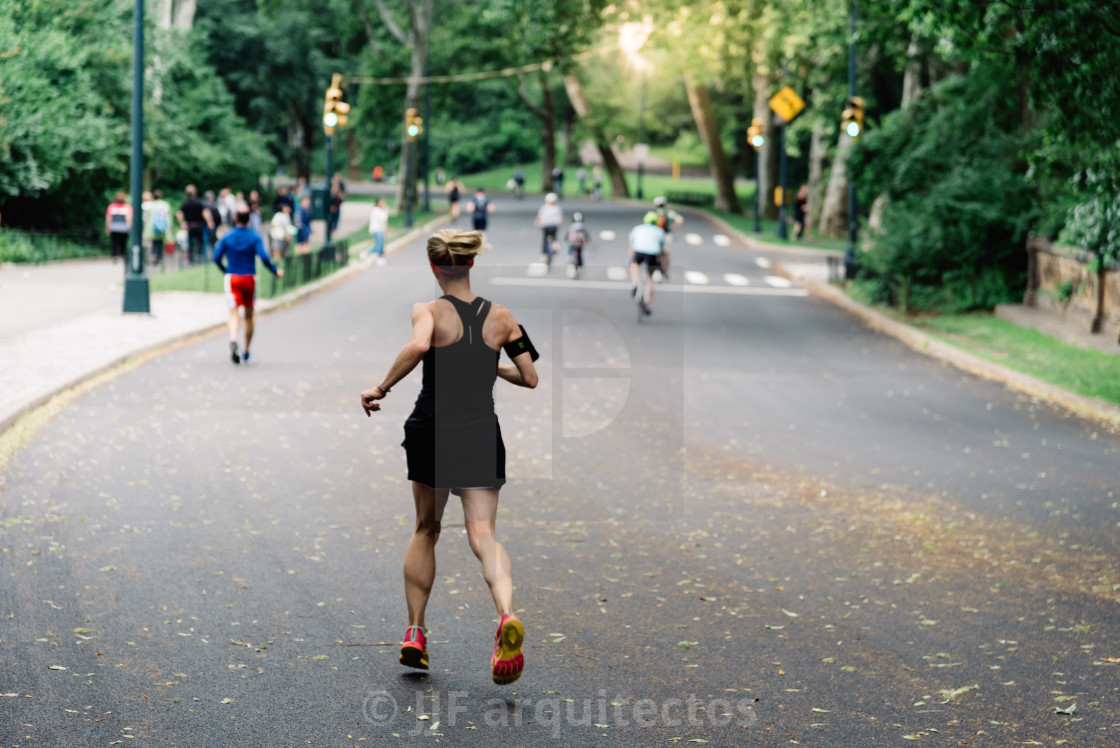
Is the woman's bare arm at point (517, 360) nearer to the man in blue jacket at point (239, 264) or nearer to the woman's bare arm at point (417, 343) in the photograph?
the woman's bare arm at point (417, 343)

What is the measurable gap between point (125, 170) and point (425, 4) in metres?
18.6

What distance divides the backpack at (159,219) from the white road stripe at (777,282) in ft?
46.7

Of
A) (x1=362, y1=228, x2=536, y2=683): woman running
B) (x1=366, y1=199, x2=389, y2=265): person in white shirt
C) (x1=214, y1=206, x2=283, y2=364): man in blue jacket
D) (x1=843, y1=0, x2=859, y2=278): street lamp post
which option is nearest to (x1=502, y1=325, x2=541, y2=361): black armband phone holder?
(x1=362, y1=228, x2=536, y2=683): woman running

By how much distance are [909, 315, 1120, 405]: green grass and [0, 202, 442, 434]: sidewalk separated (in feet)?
36.9

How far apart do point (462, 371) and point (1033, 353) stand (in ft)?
48.9

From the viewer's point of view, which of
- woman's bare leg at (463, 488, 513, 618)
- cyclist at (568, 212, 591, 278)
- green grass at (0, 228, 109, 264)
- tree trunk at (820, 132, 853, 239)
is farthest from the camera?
tree trunk at (820, 132, 853, 239)

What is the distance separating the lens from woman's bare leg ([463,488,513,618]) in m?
5.58

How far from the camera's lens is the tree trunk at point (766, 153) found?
53744 mm

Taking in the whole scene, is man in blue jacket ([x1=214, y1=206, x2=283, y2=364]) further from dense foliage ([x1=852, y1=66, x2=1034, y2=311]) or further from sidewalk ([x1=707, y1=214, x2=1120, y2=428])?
dense foliage ([x1=852, y1=66, x2=1034, y2=311])

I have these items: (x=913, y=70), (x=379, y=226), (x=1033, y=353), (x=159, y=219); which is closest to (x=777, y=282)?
(x=913, y=70)

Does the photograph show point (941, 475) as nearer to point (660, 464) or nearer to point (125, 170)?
point (660, 464)

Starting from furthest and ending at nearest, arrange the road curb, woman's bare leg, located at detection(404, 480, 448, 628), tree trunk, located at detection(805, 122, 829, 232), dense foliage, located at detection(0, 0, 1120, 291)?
tree trunk, located at detection(805, 122, 829, 232) < dense foliage, located at detection(0, 0, 1120, 291) < the road curb < woman's bare leg, located at detection(404, 480, 448, 628)

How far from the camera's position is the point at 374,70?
61.8 m

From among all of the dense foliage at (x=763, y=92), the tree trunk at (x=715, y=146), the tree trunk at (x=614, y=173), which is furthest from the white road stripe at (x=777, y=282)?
the tree trunk at (x=614, y=173)
